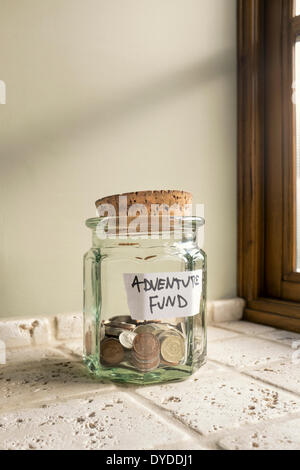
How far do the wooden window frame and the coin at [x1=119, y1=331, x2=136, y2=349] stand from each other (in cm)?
57

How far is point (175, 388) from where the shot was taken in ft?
2.19

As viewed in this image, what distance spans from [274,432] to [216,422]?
0.07 m

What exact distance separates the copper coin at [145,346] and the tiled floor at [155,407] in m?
0.06

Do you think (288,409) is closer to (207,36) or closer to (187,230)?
(187,230)

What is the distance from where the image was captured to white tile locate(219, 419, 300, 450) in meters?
0.48

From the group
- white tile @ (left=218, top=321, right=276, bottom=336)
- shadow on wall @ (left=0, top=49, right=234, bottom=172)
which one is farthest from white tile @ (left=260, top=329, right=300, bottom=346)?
shadow on wall @ (left=0, top=49, right=234, bottom=172)

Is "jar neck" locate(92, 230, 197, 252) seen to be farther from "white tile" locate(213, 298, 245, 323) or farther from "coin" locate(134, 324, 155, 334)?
"white tile" locate(213, 298, 245, 323)

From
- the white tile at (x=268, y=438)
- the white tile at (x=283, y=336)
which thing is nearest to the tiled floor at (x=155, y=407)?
the white tile at (x=268, y=438)

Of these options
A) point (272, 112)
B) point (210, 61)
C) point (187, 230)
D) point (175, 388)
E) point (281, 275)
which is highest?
point (210, 61)

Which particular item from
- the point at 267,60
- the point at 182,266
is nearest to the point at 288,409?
the point at 182,266

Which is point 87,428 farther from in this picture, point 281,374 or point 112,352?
point 281,374

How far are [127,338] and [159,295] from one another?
9 centimetres
